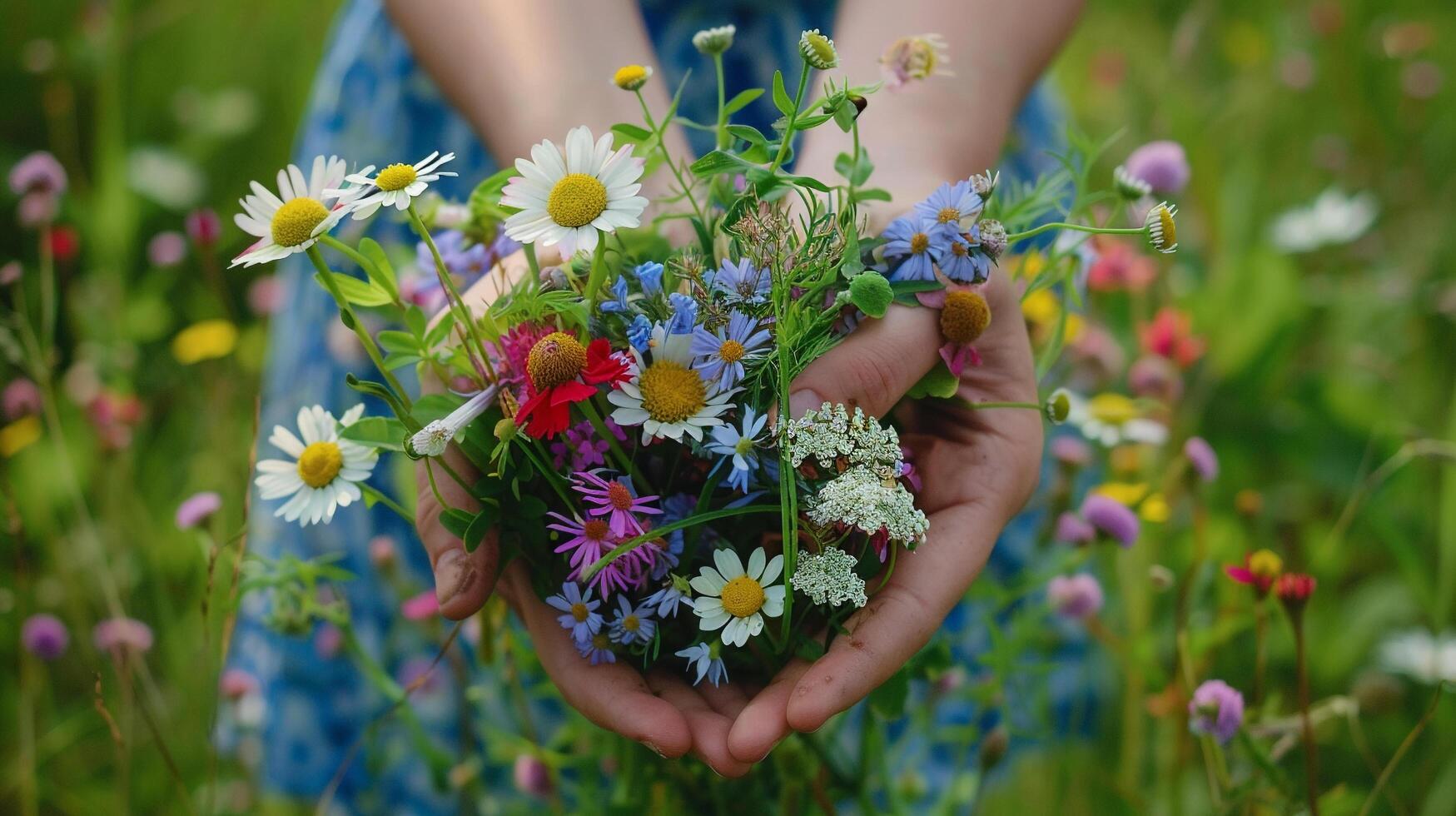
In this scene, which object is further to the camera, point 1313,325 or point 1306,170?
point 1306,170

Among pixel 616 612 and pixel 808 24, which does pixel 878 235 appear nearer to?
pixel 616 612

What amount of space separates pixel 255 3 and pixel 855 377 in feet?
5.89

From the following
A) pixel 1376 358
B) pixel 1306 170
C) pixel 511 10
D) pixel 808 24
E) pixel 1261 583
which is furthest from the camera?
pixel 1306 170

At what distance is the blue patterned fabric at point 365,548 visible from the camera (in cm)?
96

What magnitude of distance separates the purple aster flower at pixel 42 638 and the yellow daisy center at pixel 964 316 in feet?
2.51

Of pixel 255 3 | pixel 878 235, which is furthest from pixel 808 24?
pixel 255 3

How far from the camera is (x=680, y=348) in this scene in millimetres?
463

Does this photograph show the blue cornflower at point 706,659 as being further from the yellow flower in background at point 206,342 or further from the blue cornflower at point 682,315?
the yellow flower in background at point 206,342

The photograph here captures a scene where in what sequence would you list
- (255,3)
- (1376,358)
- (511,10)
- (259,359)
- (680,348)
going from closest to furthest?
(680,348), (511,10), (1376,358), (259,359), (255,3)

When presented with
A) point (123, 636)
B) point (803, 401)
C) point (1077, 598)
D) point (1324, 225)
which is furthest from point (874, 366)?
point (1324, 225)

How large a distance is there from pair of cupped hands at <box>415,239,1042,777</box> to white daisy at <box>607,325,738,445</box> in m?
0.04

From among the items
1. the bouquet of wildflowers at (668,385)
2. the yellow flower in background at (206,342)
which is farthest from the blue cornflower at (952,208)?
the yellow flower in background at (206,342)

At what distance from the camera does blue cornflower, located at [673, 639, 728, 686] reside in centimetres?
48

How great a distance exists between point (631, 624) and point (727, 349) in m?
0.14
